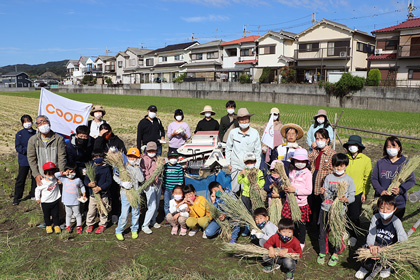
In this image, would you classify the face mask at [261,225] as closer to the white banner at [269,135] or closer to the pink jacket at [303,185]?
the pink jacket at [303,185]

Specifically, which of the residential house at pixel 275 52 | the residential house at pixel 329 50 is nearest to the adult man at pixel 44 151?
the residential house at pixel 329 50

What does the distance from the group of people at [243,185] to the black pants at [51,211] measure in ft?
0.05

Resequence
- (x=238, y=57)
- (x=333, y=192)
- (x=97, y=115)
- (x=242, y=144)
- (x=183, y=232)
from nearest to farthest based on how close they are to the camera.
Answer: (x=333, y=192) < (x=183, y=232) < (x=242, y=144) < (x=97, y=115) < (x=238, y=57)

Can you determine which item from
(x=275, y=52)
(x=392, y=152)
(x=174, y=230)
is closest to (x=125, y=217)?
(x=174, y=230)

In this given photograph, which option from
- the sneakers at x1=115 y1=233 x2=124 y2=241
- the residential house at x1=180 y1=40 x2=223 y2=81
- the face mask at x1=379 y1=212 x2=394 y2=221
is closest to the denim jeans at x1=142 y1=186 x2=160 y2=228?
the sneakers at x1=115 y1=233 x2=124 y2=241

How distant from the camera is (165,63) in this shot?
59625 millimetres

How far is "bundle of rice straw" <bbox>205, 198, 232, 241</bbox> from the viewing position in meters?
4.46

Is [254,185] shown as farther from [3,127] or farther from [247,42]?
[247,42]

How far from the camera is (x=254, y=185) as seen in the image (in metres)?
4.25

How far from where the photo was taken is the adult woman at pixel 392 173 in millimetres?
4020

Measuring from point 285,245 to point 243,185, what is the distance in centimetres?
117

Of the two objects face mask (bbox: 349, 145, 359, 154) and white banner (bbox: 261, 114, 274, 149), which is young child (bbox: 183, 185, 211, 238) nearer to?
white banner (bbox: 261, 114, 274, 149)

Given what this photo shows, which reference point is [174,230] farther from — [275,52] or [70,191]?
[275,52]

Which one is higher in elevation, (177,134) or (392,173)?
(177,134)
